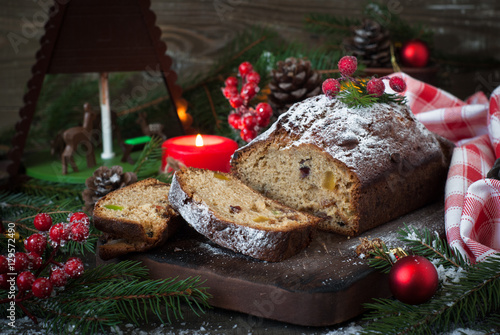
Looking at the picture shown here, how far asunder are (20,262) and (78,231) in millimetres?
166

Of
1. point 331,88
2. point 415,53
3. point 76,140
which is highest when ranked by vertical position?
point 331,88

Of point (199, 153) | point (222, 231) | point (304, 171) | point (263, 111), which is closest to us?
point (222, 231)

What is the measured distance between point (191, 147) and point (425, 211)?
93 centimetres

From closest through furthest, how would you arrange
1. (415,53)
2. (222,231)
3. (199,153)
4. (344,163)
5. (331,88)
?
1. (222,231)
2. (344,163)
3. (331,88)
4. (199,153)
5. (415,53)

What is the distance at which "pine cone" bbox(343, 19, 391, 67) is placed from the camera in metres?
2.92

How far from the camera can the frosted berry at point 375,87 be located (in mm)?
1951

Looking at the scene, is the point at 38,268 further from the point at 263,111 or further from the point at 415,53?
the point at 415,53

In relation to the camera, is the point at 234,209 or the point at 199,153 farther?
the point at 199,153

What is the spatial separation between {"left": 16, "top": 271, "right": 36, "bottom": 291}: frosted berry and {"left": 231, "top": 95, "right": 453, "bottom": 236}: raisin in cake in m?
0.82

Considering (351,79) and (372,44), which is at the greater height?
(351,79)

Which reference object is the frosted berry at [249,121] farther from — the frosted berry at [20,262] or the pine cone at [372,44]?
the frosted berry at [20,262]

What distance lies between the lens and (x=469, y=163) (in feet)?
6.75

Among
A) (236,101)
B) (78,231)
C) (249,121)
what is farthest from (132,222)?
(236,101)

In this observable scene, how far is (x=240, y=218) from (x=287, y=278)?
0.27 meters
